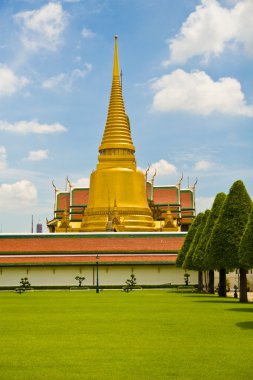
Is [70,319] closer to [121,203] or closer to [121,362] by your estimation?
[121,362]

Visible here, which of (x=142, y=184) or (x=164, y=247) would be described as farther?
(x=142, y=184)

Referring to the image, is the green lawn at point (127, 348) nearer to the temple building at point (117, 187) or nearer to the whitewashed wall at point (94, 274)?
the whitewashed wall at point (94, 274)

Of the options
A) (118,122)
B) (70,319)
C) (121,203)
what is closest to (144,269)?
(121,203)

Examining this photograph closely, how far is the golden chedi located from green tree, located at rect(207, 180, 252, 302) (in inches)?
1466

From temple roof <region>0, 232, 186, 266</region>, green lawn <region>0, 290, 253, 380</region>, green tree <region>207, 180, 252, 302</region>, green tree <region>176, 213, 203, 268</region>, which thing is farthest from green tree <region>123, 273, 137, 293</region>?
green lawn <region>0, 290, 253, 380</region>

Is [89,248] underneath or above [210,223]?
above

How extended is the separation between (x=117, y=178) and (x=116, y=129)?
529cm

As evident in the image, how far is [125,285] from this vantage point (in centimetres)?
5569

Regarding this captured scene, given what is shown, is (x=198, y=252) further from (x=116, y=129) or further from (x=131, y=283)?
(x=116, y=129)

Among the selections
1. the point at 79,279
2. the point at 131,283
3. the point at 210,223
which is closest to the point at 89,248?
the point at 79,279

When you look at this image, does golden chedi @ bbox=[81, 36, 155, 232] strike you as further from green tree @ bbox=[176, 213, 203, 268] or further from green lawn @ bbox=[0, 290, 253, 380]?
green lawn @ bbox=[0, 290, 253, 380]

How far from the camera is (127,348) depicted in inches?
508

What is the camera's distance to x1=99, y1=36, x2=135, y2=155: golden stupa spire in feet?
240

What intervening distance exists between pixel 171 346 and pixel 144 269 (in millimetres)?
43930
